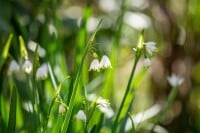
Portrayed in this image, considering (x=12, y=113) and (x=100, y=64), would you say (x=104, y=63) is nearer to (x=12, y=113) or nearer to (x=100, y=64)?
(x=100, y=64)

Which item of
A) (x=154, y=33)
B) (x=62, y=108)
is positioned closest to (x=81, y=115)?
(x=62, y=108)

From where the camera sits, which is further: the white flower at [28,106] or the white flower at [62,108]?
the white flower at [28,106]

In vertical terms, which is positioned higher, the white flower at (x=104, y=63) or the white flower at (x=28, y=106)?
the white flower at (x=104, y=63)

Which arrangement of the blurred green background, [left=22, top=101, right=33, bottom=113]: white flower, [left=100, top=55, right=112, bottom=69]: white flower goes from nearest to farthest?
[left=100, top=55, right=112, bottom=69]: white flower → [left=22, top=101, right=33, bottom=113]: white flower → the blurred green background

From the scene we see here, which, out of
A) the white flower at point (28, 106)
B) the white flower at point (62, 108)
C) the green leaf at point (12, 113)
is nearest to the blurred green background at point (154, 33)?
the white flower at point (28, 106)

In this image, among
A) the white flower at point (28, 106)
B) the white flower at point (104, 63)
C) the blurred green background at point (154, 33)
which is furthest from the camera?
the blurred green background at point (154, 33)

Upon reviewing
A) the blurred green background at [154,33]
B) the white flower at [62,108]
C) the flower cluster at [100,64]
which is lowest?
the blurred green background at [154,33]

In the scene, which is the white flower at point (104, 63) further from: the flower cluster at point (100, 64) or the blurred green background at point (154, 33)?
the blurred green background at point (154, 33)

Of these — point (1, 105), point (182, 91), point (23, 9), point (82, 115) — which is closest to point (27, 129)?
point (1, 105)

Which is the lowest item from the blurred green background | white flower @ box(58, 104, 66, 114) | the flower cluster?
the blurred green background

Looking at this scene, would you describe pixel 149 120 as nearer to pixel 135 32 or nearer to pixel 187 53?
pixel 187 53

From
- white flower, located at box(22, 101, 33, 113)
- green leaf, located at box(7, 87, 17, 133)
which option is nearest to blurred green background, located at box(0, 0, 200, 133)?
white flower, located at box(22, 101, 33, 113)

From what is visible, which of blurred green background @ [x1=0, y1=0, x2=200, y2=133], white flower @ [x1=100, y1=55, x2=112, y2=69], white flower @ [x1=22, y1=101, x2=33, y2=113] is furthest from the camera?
blurred green background @ [x1=0, y1=0, x2=200, y2=133]

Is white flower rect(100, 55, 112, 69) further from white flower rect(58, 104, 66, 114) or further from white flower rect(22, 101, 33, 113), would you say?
white flower rect(22, 101, 33, 113)
